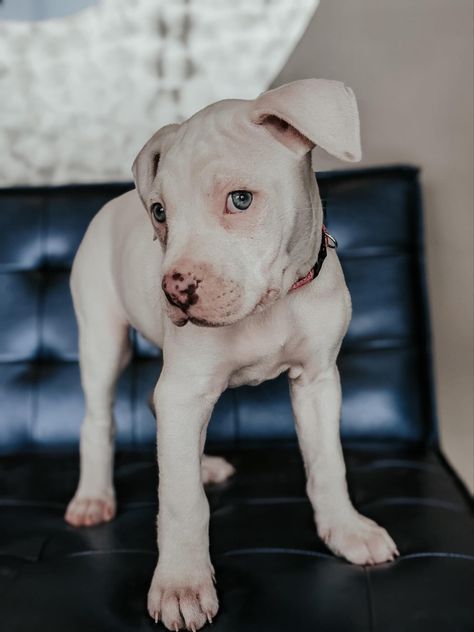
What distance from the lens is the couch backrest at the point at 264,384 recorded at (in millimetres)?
1743

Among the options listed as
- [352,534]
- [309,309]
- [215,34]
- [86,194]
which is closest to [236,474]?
[352,534]

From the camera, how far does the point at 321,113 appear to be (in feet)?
2.97

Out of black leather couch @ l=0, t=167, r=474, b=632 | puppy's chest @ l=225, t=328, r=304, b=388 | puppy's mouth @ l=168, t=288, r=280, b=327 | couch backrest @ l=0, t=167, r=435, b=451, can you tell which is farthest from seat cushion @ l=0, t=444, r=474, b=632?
puppy's mouth @ l=168, t=288, r=280, b=327

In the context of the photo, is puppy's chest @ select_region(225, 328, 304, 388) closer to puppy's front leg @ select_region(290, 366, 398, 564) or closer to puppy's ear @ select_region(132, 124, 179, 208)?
puppy's front leg @ select_region(290, 366, 398, 564)

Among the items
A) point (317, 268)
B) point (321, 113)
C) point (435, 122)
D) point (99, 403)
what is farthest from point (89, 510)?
point (435, 122)

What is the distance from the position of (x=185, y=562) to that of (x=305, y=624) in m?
0.18

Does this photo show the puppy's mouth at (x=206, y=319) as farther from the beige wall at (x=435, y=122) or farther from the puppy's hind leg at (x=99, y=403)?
the beige wall at (x=435, y=122)

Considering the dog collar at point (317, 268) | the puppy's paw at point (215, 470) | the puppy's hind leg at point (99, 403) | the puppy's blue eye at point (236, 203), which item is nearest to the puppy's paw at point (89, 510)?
the puppy's hind leg at point (99, 403)

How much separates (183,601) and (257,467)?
610 millimetres

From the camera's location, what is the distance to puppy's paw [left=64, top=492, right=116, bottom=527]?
1.36 metres

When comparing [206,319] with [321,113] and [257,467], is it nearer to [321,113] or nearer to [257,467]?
[321,113]

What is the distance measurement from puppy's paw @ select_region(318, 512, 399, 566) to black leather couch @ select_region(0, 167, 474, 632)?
18 mm

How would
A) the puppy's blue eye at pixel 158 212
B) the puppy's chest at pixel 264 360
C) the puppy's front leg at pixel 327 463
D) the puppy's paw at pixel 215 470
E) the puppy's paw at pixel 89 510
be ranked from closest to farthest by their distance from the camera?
the puppy's blue eye at pixel 158 212, the puppy's chest at pixel 264 360, the puppy's front leg at pixel 327 463, the puppy's paw at pixel 89 510, the puppy's paw at pixel 215 470

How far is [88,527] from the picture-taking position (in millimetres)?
1348
